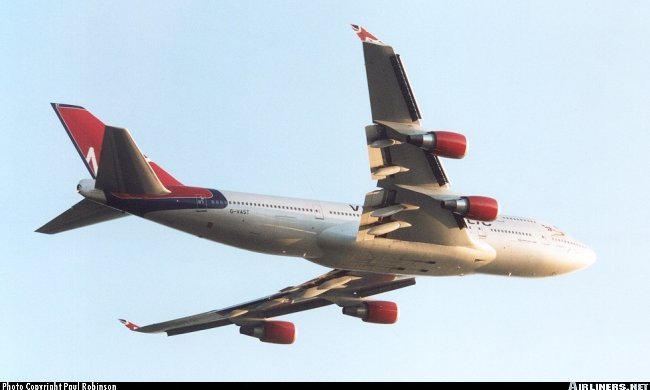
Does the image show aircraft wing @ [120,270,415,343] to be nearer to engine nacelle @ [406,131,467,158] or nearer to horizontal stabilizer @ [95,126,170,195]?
horizontal stabilizer @ [95,126,170,195]

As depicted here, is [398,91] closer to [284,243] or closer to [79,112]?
[284,243]

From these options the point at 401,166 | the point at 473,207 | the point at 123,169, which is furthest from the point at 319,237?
the point at 123,169

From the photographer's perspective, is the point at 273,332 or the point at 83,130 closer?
the point at 83,130

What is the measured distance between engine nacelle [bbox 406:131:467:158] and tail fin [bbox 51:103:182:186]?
10843 millimetres

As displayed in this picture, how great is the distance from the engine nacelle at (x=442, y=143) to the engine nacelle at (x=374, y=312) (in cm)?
1346

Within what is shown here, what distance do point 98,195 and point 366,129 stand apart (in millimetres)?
10140

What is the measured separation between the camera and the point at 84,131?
43.6m

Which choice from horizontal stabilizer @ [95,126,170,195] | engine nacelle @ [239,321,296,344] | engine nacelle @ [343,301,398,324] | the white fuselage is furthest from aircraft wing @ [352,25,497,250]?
engine nacelle @ [239,321,296,344]

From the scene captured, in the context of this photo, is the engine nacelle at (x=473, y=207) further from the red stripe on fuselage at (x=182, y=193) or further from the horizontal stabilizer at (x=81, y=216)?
the horizontal stabilizer at (x=81, y=216)

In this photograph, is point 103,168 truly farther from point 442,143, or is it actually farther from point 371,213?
point 442,143

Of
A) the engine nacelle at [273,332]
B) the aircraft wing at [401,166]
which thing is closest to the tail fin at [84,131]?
the aircraft wing at [401,166]

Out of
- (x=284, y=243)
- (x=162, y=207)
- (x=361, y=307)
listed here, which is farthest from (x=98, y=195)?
(x=361, y=307)

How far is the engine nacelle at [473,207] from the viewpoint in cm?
4206

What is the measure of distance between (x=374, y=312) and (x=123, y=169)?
16048mm
